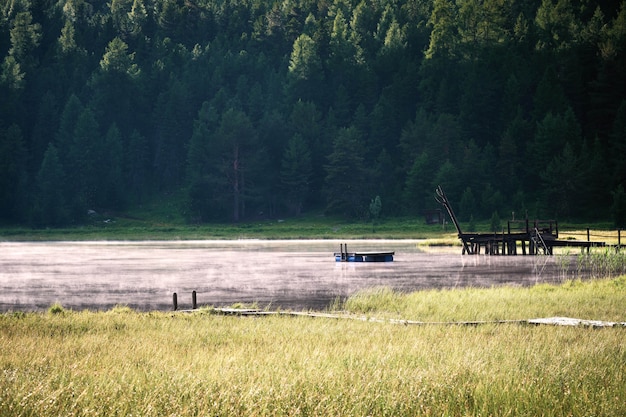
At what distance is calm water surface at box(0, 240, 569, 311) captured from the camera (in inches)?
1673

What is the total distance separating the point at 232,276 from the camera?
188ft

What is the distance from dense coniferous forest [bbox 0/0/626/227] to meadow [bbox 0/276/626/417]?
10149 centimetres

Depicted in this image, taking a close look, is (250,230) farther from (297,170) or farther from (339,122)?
(339,122)

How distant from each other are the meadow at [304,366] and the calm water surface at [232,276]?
34.1ft

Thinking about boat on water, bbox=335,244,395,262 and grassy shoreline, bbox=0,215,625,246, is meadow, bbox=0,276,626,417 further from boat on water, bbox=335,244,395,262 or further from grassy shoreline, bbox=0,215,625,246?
grassy shoreline, bbox=0,215,625,246

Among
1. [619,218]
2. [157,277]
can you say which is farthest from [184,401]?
[619,218]

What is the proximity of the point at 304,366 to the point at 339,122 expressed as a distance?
15115 cm

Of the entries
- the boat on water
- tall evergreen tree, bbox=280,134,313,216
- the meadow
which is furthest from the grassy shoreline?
the meadow

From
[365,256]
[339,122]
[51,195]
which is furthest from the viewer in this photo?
[339,122]

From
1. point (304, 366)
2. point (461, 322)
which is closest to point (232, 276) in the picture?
point (461, 322)

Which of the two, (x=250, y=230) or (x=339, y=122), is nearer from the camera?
(x=250, y=230)

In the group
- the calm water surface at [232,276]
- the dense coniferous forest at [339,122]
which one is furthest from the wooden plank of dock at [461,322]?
the dense coniferous forest at [339,122]

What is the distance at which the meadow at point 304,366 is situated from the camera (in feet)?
45.1

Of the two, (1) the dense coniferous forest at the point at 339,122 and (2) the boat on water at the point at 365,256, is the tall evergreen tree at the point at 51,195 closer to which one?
(1) the dense coniferous forest at the point at 339,122
